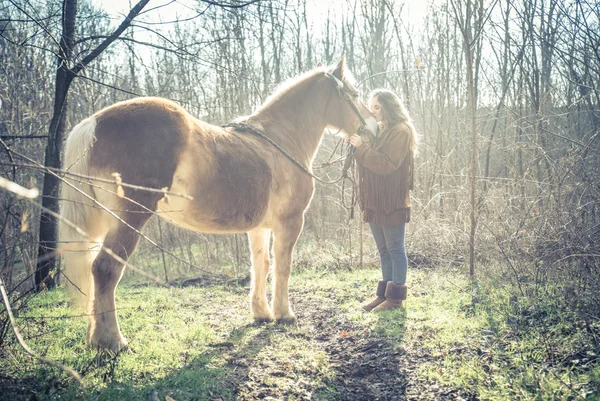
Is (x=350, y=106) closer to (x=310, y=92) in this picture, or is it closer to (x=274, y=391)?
(x=310, y=92)

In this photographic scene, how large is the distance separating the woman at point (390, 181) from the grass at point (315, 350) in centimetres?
40

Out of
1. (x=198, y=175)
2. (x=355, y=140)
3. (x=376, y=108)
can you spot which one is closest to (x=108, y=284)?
(x=198, y=175)

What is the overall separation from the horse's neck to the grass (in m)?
1.90

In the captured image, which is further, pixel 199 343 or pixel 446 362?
pixel 199 343

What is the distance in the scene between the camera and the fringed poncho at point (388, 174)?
437cm

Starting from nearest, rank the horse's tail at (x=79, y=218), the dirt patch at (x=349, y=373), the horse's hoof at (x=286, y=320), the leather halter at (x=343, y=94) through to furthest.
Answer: the dirt patch at (x=349, y=373)
the horse's tail at (x=79, y=218)
the horse's hoof at (x=286, y=320)
the leather halter at (x=343, y=94)

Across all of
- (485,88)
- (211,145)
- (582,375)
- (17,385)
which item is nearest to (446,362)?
(582,375)

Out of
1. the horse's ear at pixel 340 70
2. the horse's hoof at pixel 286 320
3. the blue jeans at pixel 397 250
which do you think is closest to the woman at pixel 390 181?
the blue jeans at pixel 397 250

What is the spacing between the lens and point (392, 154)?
4359 mm

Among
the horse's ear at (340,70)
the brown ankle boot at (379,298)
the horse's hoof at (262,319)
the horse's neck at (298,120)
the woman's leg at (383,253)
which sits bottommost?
the horse's hoof at (262,319)

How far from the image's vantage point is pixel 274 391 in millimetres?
2768

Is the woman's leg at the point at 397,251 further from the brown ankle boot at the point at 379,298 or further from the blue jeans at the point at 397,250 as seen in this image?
the brown ankle boot at the point at 379,298

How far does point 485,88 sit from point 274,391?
37.3ft

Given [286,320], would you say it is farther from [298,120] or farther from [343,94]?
[343,94]
